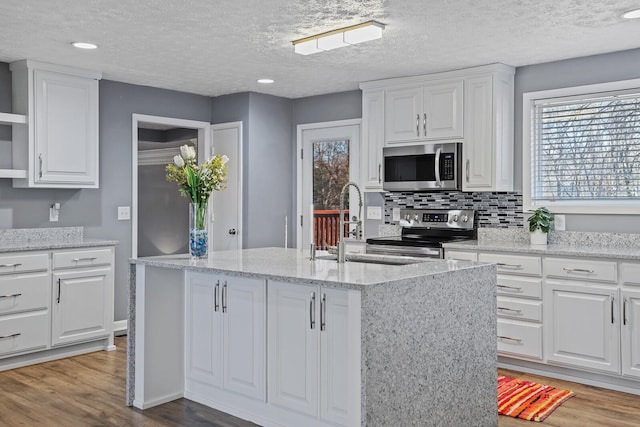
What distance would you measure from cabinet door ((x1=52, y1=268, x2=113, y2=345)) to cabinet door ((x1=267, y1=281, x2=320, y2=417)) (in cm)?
223

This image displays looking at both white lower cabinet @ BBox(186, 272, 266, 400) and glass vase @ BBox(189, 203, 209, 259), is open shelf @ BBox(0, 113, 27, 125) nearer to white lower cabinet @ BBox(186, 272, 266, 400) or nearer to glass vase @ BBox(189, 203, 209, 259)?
glass vase @ BBox(189, 203, 209, 259)

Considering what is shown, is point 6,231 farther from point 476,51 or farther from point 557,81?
point 557,81

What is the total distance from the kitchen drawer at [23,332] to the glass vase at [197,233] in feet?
5.52

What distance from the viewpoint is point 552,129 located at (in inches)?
189

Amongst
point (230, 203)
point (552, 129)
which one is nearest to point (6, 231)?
point (230, 203)

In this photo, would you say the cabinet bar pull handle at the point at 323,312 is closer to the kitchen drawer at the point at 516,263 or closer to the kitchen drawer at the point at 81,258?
the kitchen drawer at the point at 516,263

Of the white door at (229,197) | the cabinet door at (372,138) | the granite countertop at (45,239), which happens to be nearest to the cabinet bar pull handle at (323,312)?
the granite countertop at (45,239)

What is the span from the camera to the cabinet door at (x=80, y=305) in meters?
4.59

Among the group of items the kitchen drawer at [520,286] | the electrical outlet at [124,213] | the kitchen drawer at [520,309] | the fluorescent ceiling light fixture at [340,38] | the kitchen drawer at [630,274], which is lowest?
the kitchen drawer at [520,309]

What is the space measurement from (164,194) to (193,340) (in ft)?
13.6

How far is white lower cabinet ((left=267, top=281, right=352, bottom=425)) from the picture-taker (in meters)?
2.79

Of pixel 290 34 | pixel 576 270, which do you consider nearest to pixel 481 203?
pixel 576 270

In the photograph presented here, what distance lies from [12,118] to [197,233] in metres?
2.12

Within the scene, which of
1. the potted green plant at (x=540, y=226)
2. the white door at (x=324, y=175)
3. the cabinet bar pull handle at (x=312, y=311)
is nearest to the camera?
the cabinet bar pull handle at (x=312, y=311)
